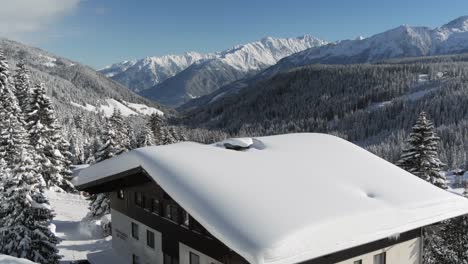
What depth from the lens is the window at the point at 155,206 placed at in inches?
717

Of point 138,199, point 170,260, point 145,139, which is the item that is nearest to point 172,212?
point 170,260

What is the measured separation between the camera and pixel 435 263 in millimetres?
25016

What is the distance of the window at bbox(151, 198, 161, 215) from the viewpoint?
1820 centimetres

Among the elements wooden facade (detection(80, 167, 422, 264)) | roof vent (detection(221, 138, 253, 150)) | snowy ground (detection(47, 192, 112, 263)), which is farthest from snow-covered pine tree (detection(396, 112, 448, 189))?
snowy ground (detection(47, 192, 112, 263))

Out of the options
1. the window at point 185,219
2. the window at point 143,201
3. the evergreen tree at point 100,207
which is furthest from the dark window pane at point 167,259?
the evergreen tree at point 100,207

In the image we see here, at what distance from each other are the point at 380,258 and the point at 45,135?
145ft

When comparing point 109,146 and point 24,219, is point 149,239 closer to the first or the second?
A: point 24,219

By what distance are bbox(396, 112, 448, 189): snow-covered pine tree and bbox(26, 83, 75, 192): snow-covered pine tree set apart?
128ft

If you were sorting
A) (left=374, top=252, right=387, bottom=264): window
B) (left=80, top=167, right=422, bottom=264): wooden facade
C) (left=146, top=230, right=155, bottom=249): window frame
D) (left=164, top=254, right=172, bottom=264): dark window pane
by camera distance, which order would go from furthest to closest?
1. (left=146, top=230, right=155, bottom=249): window frame
2. (left=164, top=254, right=172, bottom=264): dark window pane
3. (left=374, top=252, right=387, bottom=264): window
4. (left=80, top=167, right=422, bottom=264): wooden facade

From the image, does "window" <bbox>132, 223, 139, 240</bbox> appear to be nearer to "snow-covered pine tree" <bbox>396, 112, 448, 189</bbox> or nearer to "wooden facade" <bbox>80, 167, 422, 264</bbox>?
"wooden facade" <bbox>80, 167, 422, 264</bbox>

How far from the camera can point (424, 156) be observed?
114 feet

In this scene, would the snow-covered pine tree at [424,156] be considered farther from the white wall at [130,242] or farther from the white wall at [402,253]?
the white wall at [130,242]

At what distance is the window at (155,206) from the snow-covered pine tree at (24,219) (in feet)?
22.6

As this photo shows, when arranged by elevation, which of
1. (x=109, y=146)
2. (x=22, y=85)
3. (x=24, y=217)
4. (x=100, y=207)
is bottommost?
(x=100, y=207)
